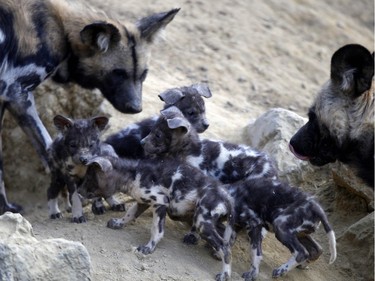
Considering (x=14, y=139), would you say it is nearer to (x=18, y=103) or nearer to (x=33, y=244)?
(x=18, y=103)

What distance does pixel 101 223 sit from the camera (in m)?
6.39

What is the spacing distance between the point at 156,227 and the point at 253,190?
672 mm

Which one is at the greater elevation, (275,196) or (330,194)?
(275,196)

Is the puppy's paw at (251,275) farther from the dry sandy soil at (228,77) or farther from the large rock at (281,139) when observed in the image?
the large rock at (281,139)

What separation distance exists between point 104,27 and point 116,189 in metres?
1.51

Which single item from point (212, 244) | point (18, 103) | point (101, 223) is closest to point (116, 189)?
point (101, 223)

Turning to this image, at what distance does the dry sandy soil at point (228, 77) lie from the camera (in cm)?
587

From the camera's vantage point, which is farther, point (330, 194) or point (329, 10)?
point (329, 10)

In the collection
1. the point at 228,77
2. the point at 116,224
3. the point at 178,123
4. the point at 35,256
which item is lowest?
the point at 228,77

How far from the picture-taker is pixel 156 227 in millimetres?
5930

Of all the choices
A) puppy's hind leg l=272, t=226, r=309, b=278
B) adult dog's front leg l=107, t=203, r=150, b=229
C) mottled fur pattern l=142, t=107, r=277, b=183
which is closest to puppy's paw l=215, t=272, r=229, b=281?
puppy's hind leg l=272, t=226, r=309, b=278

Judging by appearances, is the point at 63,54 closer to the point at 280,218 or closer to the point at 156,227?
the point at 156,227

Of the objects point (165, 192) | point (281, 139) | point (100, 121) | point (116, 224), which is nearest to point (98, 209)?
point (116, 224)

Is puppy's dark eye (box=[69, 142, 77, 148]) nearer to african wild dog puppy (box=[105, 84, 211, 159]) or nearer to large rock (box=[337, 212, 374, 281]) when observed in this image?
african wild dog puppy (box=[105, 84, 211, 159])
